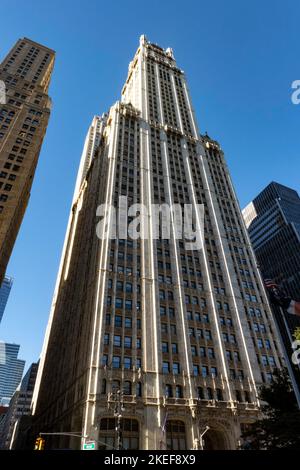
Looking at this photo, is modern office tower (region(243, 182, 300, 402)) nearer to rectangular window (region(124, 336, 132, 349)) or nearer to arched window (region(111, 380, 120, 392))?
rectangular window (region(124, 336, 132, 349))

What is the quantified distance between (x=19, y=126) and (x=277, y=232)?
387 ft

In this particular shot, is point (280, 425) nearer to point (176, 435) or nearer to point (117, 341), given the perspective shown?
point (176, 435)

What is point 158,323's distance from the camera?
52875mm

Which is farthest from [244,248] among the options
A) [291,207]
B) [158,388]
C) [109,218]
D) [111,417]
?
[291,207]

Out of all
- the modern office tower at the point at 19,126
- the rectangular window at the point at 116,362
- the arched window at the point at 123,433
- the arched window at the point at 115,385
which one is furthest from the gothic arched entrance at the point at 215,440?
the modern office tower at the point at 19,126

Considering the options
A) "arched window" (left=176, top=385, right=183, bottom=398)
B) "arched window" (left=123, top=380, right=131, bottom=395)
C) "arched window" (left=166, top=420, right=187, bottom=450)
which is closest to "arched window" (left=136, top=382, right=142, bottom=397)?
"arched window" (left=123, top=380, right=131, bottom=395)

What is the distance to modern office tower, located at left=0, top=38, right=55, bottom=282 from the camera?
63.2 meters

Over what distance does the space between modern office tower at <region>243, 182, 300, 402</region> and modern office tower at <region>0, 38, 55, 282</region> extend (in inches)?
3795

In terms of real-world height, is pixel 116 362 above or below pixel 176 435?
above

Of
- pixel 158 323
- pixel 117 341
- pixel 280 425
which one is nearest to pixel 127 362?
pixel 117 341

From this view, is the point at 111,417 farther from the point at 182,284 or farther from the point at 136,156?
the point at 136,156

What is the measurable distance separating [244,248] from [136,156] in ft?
114

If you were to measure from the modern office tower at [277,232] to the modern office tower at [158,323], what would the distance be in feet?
202

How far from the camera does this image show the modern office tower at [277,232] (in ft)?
443
